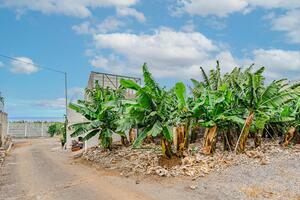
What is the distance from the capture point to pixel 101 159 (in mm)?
15656

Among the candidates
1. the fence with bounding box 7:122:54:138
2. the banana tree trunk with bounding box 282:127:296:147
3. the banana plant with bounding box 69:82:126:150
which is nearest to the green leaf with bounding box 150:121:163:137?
the banana plant with bounding box 69:82:126:150

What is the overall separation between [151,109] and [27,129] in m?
35.5

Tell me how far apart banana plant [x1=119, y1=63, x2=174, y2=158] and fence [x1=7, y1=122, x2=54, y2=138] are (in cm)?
3324

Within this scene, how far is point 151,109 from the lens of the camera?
11414 mm

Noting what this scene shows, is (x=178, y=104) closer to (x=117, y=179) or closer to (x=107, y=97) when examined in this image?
(x=117, y=179)

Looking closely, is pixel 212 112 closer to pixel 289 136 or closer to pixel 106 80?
pixel 289 136

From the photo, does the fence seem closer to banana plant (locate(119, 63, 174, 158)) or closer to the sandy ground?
the sandy ground

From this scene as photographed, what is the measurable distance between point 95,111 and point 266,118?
8132mm

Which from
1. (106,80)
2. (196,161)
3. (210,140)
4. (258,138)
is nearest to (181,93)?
(210,140)

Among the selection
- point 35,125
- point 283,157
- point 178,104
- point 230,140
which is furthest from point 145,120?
point 35,125

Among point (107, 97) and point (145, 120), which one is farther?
point (107, 97)

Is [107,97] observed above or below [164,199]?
above

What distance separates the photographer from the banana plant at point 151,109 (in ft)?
36.3

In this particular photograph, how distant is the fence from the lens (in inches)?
1646
